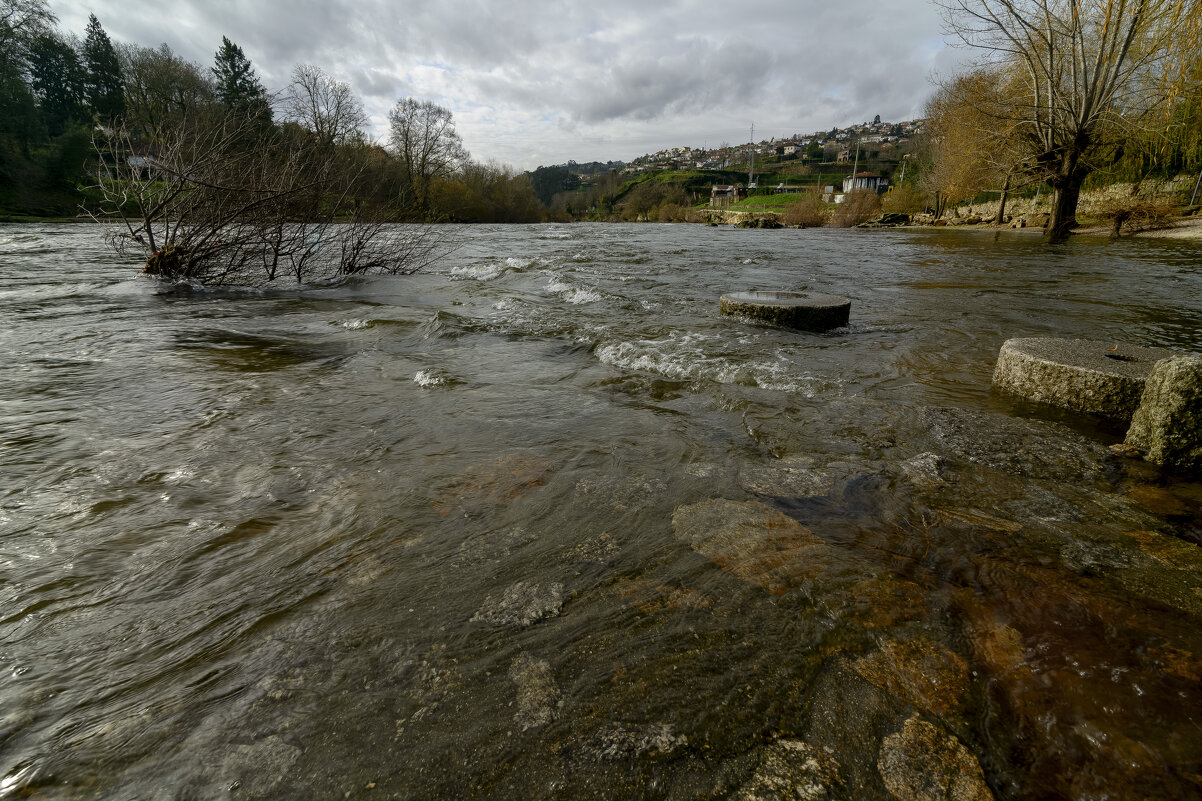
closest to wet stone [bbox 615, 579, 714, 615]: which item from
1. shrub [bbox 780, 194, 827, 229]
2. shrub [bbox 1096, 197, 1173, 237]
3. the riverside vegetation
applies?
the riverside vegetation

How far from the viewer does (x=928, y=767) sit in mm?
1451

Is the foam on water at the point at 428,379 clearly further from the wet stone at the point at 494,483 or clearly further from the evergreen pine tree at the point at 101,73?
the evergreen pine tree at the point at 101,73

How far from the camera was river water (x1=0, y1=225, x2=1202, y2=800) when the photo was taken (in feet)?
4.85

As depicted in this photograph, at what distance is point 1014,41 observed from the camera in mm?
15594

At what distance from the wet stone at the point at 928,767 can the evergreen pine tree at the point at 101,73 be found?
2515 inches

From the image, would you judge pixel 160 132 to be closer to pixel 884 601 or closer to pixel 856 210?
pixel 884 601

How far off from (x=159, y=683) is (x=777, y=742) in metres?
2.01

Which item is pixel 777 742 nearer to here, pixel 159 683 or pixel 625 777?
pixel 625 777

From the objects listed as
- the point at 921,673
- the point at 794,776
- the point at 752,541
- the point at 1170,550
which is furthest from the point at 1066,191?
the point at 794,776

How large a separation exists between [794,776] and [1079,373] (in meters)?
4.31

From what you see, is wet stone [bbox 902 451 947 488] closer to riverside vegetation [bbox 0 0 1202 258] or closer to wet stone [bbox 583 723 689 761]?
wet stone [bbox 583 723 689 761]

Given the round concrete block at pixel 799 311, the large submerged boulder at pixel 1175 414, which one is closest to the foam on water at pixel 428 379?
the round concrete block at pixel 799 311

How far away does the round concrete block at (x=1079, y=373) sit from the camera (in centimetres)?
386

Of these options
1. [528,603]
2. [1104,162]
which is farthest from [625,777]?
→ [1104,162]
